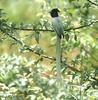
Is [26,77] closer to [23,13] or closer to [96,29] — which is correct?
[96,29]

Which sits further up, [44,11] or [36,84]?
[44,11]

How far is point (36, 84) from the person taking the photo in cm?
230

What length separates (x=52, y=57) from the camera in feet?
5.53

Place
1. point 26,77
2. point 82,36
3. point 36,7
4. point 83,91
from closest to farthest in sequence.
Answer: point 83,91, point 82,36, point 26,77, point 36,7

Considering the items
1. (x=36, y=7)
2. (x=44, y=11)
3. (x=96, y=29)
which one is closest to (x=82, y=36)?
(x=96, y=29)

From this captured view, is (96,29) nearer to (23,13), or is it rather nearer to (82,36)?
(82,36)

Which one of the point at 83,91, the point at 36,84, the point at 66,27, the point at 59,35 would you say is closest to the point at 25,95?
the point at 36,84

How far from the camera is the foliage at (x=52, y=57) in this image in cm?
154

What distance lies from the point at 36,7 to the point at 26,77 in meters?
2.73

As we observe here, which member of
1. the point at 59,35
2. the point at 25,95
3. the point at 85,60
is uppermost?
the point at 59,35

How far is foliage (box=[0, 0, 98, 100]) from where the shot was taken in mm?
1540

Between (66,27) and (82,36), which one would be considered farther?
(82,36)

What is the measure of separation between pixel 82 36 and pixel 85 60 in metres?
0.13

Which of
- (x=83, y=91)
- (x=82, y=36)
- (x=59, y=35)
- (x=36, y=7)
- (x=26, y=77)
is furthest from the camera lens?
(x=36, y=7)
